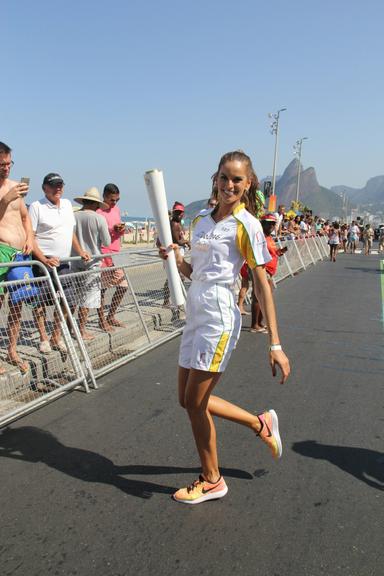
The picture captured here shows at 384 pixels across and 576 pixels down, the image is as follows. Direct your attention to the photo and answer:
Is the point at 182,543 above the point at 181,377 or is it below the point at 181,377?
below

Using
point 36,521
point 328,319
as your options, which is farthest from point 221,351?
point 328,319

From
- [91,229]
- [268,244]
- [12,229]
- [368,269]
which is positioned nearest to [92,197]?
[91,229]

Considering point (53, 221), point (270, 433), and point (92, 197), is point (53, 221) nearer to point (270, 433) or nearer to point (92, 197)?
point (92, 197)

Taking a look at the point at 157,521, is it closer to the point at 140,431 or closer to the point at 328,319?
the point at 140,431

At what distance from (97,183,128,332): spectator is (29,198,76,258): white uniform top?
0.58 m

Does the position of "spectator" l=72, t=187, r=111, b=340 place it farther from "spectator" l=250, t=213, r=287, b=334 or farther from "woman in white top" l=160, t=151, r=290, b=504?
"woman in white top" l=160, t=151, r=290, b=504

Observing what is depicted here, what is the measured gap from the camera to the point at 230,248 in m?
2.68

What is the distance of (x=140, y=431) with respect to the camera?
149 inches

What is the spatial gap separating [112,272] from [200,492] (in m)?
3.45

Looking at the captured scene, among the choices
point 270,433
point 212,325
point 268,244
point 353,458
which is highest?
point 268,244

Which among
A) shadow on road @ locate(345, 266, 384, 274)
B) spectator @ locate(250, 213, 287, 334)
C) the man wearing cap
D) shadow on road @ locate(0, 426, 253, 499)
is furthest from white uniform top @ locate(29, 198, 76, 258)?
shadow on road @ locate(345, 266, 384, 274)

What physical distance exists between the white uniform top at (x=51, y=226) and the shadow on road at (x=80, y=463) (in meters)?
2.32

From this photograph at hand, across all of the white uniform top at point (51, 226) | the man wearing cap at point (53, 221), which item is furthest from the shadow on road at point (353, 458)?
the white uniform top at point (51, 226)

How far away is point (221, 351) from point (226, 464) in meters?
1.07
